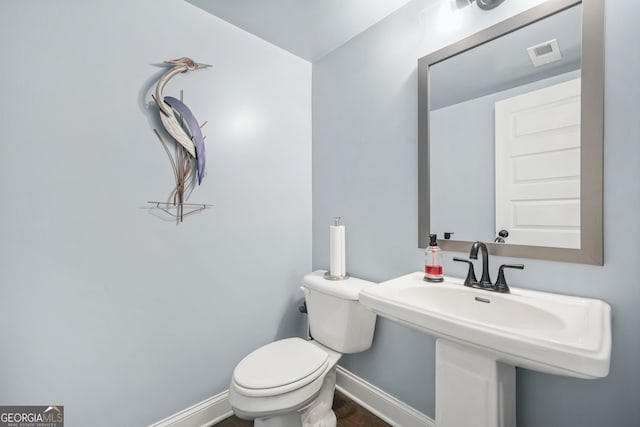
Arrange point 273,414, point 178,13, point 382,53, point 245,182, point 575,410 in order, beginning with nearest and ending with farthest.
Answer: point 575,410
point 273,414
point 178,13
point 382,53
point 245,182

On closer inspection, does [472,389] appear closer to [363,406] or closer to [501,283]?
[501,283]

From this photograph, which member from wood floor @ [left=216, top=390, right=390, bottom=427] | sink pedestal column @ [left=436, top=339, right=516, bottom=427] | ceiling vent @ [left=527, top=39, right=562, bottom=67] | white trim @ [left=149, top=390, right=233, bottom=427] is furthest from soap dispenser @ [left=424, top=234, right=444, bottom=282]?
white trim @ [left=149, top=390, right=233, bottom=427]

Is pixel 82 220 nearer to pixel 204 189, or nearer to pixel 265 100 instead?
pixel 204 189

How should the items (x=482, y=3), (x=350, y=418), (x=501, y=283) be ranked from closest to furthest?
(x=501, y=283)
(x=482, y=3)
(x=350, y=418)

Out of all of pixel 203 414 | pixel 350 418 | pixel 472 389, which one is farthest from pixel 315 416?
pixel 472 389

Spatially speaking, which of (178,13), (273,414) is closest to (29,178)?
(178,13)

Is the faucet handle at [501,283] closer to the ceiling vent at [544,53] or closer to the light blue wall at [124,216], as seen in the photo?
the ceiling vent at [544,53]

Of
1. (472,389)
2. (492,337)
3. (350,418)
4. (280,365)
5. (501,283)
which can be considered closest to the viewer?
(492,337)

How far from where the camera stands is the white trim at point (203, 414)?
4.42 feet

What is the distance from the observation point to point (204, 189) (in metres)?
1.47

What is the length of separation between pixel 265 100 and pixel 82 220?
3.80ft

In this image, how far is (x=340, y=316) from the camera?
1.44 m

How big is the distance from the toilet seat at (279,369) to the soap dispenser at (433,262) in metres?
0.65

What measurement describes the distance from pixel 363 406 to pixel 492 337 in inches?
47.4
